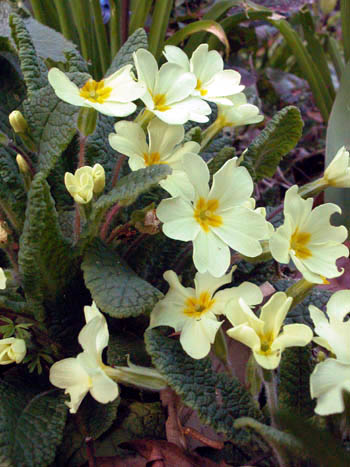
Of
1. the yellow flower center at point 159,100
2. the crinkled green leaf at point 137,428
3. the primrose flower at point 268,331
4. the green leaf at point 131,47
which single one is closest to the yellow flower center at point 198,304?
the primrose flower at point 268,331

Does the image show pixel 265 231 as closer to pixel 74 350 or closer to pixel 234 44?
pixel 74 350

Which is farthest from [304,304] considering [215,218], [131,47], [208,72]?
[131,47]

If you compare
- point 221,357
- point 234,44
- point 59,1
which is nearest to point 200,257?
point 221,357

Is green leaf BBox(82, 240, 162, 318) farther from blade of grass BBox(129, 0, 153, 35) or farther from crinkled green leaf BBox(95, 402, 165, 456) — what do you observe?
blade of grass BBox(129, 0, 153, 35)

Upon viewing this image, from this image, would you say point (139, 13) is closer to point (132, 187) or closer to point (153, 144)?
point (153, 144)

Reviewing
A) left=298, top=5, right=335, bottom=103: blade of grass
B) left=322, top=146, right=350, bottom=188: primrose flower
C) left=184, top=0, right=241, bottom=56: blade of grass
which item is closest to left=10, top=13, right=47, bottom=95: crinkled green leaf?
left=322, top=146, right=350, bottom=188: primrose flower

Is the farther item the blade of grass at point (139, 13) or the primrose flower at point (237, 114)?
the blade of grass at point (139, 13)

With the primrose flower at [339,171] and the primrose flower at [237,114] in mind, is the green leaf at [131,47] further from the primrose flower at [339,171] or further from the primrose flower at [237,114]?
the primrose flower at [339,171]
